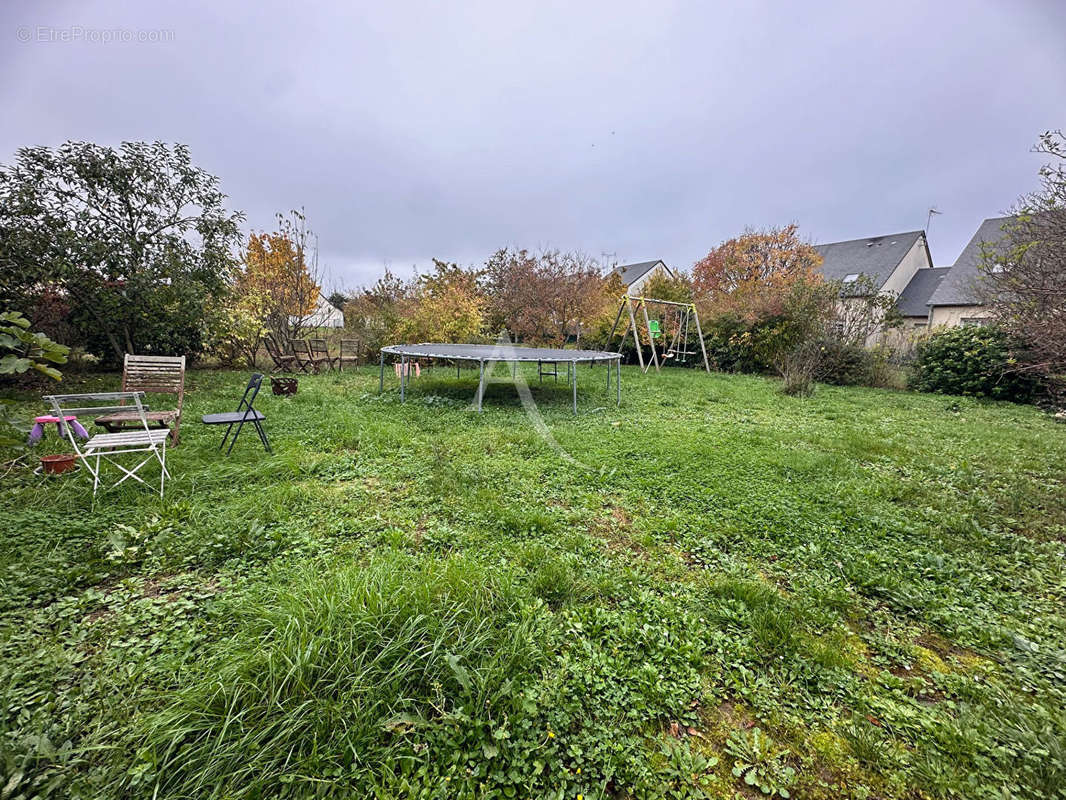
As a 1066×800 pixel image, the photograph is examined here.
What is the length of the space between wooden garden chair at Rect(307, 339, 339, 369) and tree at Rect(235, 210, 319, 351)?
0.56 metres

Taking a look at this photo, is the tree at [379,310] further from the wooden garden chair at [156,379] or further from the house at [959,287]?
the house at [959,287]

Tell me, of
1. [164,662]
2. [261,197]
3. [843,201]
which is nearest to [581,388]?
[164,662]

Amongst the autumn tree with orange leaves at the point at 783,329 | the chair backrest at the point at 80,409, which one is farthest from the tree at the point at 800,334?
the chair backrest at the point at 80,409

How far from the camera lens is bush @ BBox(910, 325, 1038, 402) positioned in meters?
9.16

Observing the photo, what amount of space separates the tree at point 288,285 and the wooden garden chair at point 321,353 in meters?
0.56

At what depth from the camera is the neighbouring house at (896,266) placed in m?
21.2

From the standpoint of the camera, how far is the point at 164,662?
1.68m

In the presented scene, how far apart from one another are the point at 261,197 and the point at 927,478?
15.8 metres

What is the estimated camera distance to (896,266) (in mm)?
21578

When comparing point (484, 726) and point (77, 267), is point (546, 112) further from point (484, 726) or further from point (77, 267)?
point (484, 726)

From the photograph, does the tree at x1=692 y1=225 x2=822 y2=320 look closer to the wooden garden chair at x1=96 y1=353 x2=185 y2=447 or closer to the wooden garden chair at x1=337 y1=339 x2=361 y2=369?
the wooden garden chair at x1=337 y1=339 x2=361 y2=369

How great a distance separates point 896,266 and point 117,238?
31.0 m

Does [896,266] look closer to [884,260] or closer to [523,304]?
[884,260]

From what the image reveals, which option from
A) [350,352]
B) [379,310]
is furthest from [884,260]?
[350,352]
